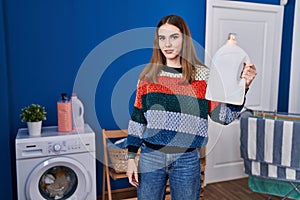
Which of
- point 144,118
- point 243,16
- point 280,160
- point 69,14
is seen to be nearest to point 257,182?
point 280,160

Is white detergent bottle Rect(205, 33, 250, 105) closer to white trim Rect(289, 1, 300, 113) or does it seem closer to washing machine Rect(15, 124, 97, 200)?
washing machine Rect(15, 124, 97, 200)

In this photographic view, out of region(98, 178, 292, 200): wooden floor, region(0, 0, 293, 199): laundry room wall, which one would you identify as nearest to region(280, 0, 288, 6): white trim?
region(0, 0, 293, 199): laundry room wall

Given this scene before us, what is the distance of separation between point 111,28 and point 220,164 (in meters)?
1.82

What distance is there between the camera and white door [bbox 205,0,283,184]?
9.35 feet

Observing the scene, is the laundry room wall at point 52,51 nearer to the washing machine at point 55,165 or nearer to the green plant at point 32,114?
the green plant at point 32,114

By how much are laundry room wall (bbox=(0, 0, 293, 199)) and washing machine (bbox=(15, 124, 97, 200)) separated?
0.24 metres

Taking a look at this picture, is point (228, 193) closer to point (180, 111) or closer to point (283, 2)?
point (180, 111)

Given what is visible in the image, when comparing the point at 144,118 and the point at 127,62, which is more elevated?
the point at 127,62

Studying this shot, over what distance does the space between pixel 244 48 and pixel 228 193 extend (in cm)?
150

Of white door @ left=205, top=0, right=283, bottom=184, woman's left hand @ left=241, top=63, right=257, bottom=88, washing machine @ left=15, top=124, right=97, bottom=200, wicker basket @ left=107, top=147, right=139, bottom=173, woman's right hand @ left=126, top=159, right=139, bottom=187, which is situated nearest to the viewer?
woman's left hand @ left=241, top=63, right=257, bottom=88

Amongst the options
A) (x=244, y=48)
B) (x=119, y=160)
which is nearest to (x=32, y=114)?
(x=119, y=160)

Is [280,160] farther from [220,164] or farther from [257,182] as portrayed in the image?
[220,164]

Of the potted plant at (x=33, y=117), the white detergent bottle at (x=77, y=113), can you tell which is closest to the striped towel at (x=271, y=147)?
the white detergent bottle at (x=77, y=113)

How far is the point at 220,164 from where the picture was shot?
3084mm
